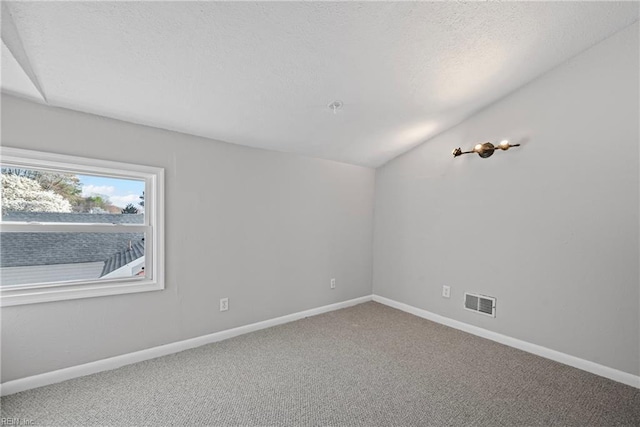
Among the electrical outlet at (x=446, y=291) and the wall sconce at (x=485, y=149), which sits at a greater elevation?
the wall sconce at (x=485, y=149)

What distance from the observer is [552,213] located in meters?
2.40

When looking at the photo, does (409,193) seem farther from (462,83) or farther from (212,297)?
(212,297)

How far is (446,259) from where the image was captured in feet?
10.2

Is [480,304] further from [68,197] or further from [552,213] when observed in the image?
[68,197]

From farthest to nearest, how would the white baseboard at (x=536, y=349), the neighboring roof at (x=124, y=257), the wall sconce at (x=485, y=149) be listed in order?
the wall sconce at (x=485, y=149), the neighboring roof at (x=124, y=257), the white baseboard at (x=536, y=349)

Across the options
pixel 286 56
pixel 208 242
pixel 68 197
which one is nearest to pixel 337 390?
pixel 208 242

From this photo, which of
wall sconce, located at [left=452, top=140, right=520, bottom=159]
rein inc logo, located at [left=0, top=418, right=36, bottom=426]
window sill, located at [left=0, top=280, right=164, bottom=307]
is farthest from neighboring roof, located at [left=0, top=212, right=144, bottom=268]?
wall sconce, located at [left=452, top=140, right=520, bottom=159]

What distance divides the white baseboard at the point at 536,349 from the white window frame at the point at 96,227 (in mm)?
2815

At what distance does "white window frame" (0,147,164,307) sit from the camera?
6.03ft

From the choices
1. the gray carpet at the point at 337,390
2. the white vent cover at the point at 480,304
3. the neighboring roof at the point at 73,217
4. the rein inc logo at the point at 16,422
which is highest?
the neighboring roof at the point at 73,217

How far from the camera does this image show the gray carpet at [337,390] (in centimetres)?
165

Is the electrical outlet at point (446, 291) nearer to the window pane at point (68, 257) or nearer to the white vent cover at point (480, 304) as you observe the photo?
the white vent cover at point (480, 304)

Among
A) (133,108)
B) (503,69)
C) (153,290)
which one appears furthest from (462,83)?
(153,290)

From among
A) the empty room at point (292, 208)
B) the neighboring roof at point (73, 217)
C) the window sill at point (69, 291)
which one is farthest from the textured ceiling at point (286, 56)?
the window sill at point (69, 291)
